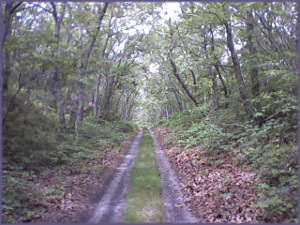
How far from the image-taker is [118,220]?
6191 millimetres

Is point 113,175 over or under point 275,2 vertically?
under

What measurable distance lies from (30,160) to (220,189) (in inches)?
240

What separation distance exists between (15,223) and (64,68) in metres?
6.66

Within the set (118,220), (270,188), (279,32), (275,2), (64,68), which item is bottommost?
(118,220)

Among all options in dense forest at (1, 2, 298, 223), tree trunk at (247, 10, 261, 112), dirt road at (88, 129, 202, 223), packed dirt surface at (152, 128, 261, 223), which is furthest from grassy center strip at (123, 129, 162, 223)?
tree trunk at (247, 10, 261, 112)

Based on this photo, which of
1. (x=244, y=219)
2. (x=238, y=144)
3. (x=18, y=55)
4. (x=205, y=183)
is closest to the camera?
(x=244, y=219)

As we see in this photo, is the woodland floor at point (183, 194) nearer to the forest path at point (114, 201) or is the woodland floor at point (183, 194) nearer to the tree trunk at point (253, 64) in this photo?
the forest path at point (114, 201)

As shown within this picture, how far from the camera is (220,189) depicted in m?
7.36

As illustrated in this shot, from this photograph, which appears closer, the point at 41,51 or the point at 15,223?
the point at 15,223

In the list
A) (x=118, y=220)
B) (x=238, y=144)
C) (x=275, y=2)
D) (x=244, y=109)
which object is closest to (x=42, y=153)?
(x=118, y=220)

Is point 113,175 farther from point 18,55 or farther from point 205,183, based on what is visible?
point 18,55

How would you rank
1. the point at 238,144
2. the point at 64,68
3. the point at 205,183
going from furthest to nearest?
the point at 64,68, the point at 238,144, the point at 205,183

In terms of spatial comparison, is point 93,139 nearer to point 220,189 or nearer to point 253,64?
point 253,64

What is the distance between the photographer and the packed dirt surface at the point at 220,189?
19.8 feet
